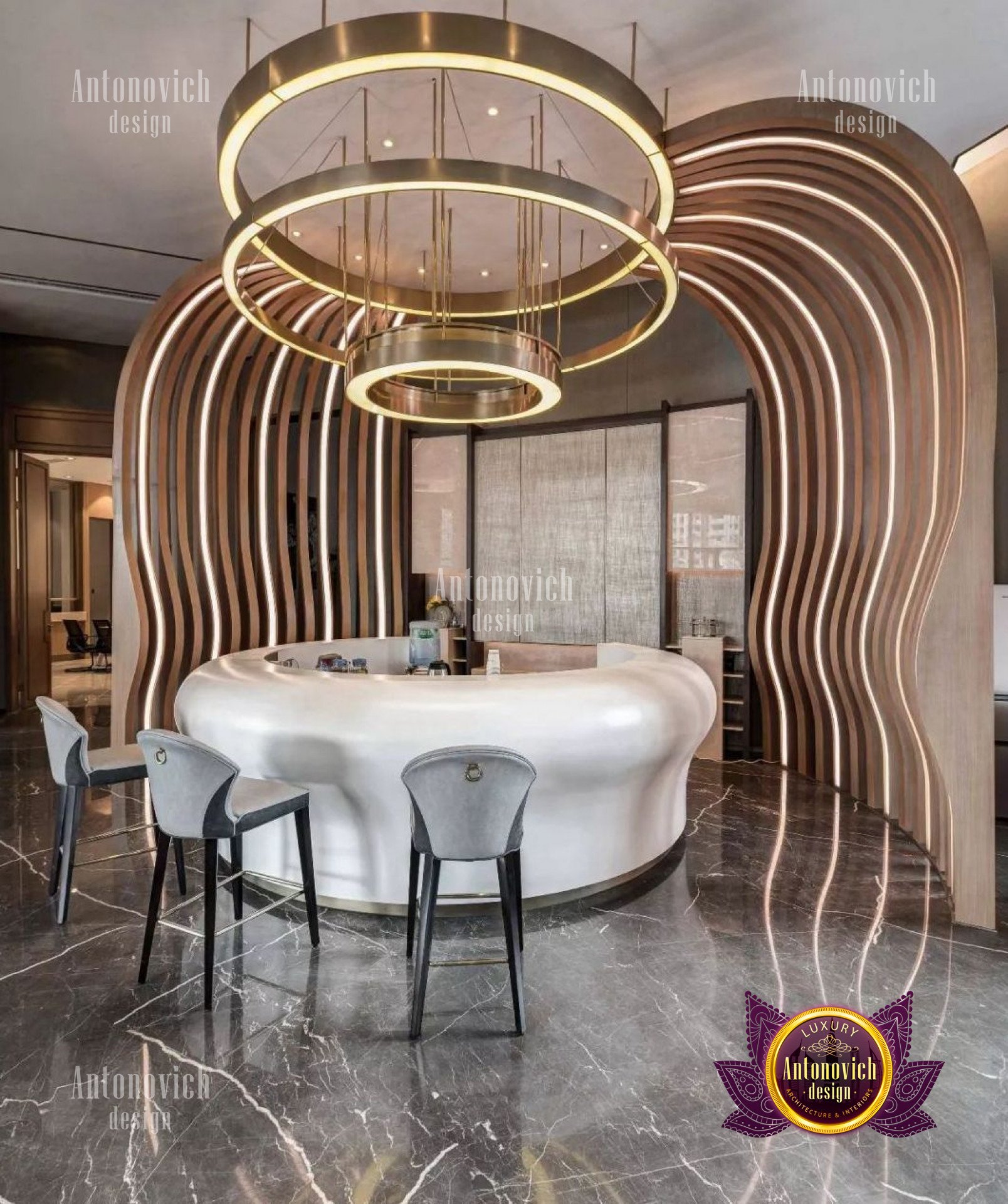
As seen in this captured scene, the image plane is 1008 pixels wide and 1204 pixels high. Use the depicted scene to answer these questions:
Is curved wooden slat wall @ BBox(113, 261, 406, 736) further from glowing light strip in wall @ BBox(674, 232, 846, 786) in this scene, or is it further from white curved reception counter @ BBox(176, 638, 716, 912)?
glowing light strip in wall @ BBox(674, 232, 846, 786)

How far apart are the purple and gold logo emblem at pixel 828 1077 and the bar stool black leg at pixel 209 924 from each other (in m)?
1.66

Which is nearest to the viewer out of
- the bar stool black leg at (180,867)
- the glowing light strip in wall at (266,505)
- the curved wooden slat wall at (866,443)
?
the curved wooden slat wall at (866,443)

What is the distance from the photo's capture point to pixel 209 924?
275 centimetres

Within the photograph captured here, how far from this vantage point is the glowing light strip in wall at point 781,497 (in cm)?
578

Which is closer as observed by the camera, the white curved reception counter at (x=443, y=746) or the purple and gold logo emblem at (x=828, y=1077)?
the purple and gold logo emblem at (x=828, y=1077)

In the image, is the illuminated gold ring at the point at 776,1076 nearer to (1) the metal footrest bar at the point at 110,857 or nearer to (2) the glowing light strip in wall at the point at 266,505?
(1) the metal footrest bar at the point at 110,857

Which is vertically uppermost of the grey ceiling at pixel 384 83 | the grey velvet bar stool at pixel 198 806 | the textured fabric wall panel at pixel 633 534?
the grey ceiling at pixel 384 83

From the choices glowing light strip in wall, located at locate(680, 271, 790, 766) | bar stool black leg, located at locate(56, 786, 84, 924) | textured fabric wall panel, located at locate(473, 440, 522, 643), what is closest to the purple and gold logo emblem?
bar stool black leg, located at locate(56, 786, 84, 924)

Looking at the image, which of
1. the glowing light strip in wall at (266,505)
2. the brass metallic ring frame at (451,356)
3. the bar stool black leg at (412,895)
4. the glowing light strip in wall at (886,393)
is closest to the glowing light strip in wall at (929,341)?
the glowing light strip in wall at (886,393)

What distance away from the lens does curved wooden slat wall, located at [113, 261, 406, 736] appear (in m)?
5.60

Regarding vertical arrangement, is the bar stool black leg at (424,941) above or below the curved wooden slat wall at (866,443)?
below

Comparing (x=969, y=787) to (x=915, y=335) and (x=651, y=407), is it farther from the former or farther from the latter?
(x=651, y=407)

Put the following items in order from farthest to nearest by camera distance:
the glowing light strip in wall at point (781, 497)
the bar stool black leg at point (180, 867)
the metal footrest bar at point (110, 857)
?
the glowing light strip in wall at point (781, 497)
the metal footrest bar at point (110, 857)
the bar stool black leg at point (180, 867)

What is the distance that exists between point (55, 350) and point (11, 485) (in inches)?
58.6
